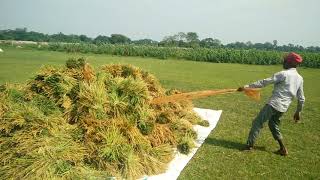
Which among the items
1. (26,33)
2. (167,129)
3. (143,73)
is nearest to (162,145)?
(167,129)

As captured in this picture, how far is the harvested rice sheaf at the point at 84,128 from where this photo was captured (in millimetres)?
5227

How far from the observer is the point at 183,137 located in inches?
286

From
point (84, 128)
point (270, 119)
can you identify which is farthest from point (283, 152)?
point (84, 128)

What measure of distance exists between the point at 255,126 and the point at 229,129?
2024 millimetres

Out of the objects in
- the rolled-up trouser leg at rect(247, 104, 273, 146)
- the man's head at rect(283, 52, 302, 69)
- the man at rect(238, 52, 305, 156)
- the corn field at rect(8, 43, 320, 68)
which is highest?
the man's head at rect(283, 52, 302, 69)

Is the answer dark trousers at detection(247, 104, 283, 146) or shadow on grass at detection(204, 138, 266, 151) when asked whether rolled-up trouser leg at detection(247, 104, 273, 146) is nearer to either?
dark trousers at detection(247, 104, 283, 146)

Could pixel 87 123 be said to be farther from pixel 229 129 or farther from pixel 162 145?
pixel 229 129

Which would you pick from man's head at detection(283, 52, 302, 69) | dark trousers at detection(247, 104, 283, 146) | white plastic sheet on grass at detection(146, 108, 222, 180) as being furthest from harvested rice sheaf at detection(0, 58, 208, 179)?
man's head at detection(283, 52, 302, 69)

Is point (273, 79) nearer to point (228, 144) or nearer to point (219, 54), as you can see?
point (228, 144)

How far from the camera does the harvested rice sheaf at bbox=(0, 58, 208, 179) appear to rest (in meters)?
5.23

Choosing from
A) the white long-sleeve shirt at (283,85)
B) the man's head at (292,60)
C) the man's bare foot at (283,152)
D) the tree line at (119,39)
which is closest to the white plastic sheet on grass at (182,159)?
the man's bare foot at (283,152)

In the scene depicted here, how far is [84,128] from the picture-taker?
5977 millimetres

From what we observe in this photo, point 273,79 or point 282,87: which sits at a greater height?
point 273,79

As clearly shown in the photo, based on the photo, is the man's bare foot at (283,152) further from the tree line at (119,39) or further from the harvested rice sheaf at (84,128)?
the tree line at (119,39)
